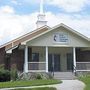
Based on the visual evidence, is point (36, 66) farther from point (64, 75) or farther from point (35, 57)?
point (35, 57)

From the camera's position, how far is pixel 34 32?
40531 mm

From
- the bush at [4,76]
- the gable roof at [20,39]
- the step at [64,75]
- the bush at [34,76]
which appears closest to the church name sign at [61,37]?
the step at [64,75]

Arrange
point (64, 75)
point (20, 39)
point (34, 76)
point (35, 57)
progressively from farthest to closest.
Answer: point (20, 39)
point (35, 57)
point (64, 75)
point (34, 76)

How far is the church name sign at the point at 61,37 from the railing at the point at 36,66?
2888mm

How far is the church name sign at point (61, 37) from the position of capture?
34.7 meters

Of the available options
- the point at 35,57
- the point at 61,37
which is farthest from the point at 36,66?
the point at 61,37

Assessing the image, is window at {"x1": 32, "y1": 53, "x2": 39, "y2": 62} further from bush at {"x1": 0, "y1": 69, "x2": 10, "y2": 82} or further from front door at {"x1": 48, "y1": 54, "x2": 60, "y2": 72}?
bush at {"x1": 0, "y1": 69, "x2": 10, "y2": 82}

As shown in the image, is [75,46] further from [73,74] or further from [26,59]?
[26,59]

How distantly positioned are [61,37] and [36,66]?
4.04 meters

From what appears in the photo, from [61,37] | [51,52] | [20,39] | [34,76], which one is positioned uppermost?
[20,39]

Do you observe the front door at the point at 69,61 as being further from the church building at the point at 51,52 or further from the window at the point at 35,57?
the window at the point at 35,57

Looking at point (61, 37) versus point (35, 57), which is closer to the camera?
point (61, 37)

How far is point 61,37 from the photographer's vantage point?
34.8 m

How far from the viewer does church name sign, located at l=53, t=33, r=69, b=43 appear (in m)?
34.7
